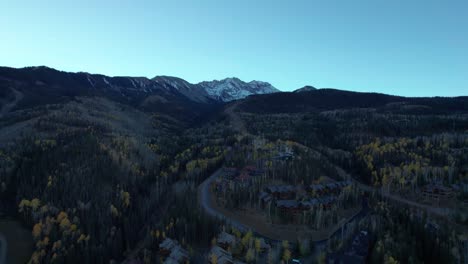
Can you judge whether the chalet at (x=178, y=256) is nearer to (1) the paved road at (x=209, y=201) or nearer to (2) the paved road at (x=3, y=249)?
(1) the paved road at (x=209, y=201)

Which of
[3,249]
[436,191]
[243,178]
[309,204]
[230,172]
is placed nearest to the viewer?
[3,249]

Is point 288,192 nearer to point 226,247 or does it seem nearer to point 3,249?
point 226,247

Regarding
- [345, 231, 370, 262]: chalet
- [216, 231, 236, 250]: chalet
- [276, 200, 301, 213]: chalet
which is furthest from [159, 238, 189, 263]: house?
[345, 231, 370, 262]: chalet

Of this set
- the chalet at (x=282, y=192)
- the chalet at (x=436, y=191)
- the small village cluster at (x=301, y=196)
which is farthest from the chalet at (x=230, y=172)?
the chalet at (x=436, y=191)

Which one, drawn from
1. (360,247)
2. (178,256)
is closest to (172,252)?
(178,256)

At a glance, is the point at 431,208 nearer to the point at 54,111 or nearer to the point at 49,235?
the point at 49,235

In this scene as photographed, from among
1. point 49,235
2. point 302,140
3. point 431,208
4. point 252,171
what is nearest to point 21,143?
point 49,235
